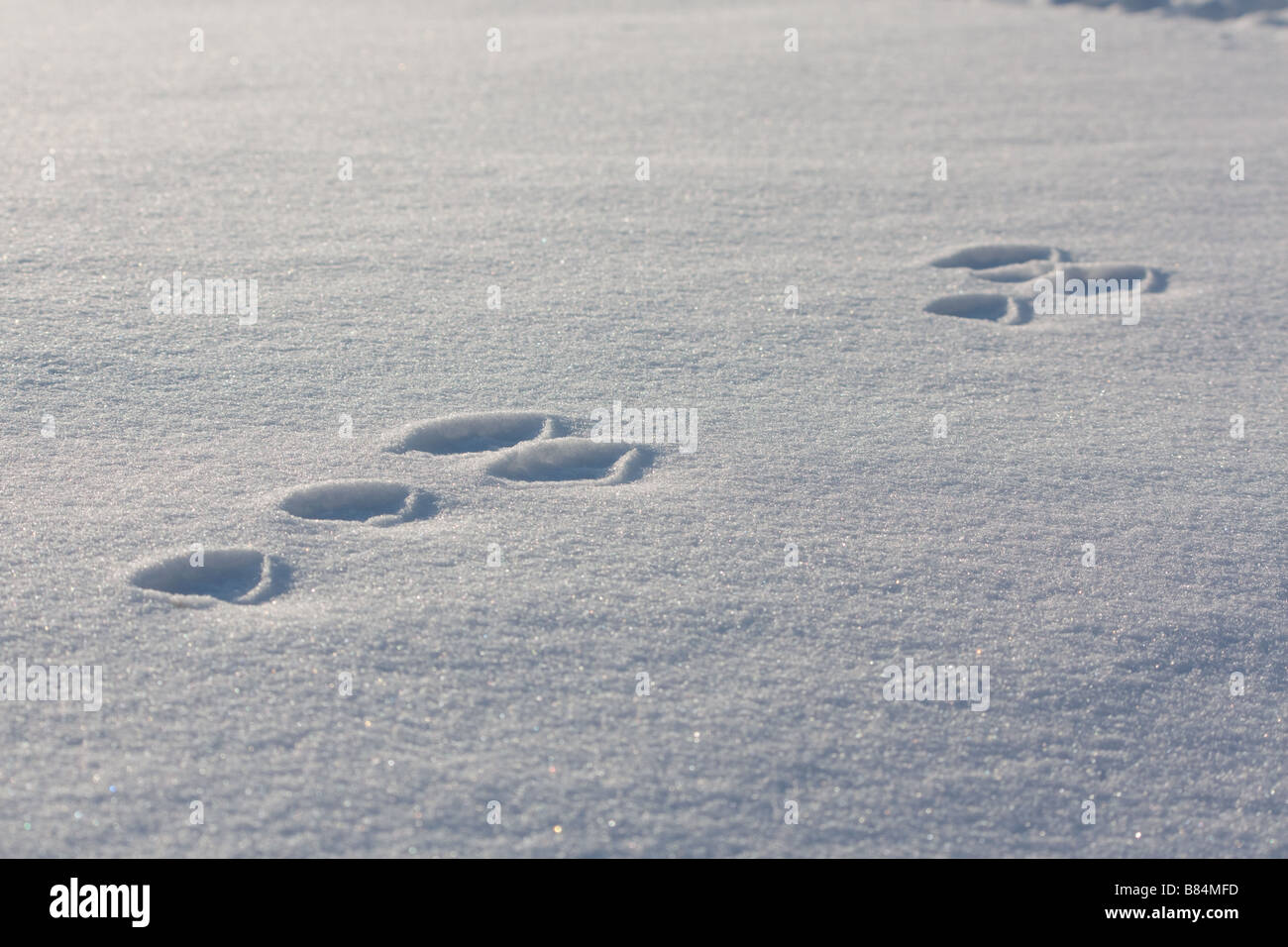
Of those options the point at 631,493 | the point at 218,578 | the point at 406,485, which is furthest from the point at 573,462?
the point at 218,578

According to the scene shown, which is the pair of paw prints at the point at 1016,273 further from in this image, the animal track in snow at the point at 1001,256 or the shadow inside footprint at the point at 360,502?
the shadow inside footprint at the point at 360,502

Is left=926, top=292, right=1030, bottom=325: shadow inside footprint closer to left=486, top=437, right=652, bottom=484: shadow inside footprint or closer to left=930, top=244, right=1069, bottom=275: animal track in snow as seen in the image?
left=930, top=244, right=1069, bottom=275: animal track in snow

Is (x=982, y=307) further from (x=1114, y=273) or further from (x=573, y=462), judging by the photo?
(x=573, y=462)

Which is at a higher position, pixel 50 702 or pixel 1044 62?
pixel 1044 62

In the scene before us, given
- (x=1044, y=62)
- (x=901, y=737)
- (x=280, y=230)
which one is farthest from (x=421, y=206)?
(x=1044, y=62)

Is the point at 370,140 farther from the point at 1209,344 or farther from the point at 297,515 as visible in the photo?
the point at 1209,344

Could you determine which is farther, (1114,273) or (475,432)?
(1114,273)
